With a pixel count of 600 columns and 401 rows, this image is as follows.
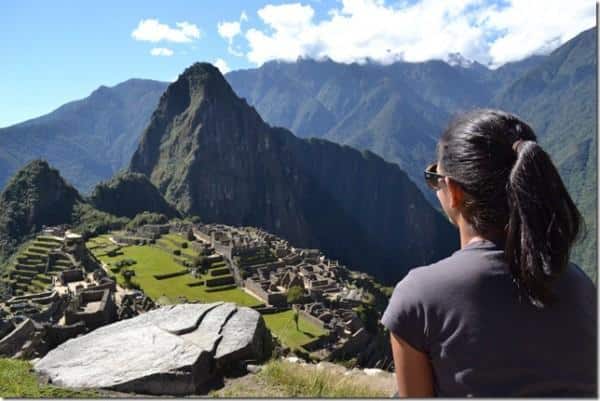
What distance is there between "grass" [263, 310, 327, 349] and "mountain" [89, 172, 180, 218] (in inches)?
2226

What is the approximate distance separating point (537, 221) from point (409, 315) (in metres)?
0.53

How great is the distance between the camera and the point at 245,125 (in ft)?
398

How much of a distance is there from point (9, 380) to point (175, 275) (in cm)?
2810

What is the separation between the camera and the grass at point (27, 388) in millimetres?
4453

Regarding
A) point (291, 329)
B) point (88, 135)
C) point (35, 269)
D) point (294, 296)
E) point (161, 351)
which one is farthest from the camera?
point (88, 135)

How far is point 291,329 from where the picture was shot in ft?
72.2

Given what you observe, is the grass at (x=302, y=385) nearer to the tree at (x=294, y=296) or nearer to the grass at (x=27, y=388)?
the grass at (x=27, y=388)

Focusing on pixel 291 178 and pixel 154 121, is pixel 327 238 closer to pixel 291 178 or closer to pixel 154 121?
pixel 291 178

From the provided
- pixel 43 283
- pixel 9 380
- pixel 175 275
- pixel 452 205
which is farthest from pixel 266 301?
pixel 452 205

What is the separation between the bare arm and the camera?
196 cm

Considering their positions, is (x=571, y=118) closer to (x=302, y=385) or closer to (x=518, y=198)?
(x=302, y=385)

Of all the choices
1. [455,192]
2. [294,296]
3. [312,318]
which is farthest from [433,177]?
[294,296]

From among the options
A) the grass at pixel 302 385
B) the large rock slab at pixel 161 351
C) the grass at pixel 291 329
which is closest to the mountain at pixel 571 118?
the grass at pixel 291 329

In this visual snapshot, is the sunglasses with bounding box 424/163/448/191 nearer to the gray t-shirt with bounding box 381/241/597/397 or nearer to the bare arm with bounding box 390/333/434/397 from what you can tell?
the gray t-shirt with bounding box 381/241/597/397
